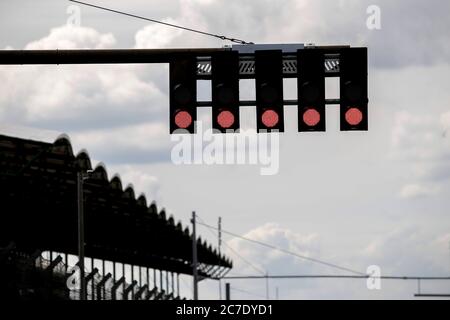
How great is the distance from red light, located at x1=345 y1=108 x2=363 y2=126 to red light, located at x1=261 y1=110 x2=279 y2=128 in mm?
973

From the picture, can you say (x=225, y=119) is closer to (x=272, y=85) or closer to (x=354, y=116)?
(x=272, y=85)

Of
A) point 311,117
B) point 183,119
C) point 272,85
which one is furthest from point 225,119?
point 311,117

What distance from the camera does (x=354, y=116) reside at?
56.9ft

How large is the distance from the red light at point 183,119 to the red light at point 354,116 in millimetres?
2162

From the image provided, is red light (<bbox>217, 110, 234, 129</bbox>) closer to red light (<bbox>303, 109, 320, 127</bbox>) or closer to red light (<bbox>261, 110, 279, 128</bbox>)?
red light (<bbox>261, 110, 279, 128</bbox>)

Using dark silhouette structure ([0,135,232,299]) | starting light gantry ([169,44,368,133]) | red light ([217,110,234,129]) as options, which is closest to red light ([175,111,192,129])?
starting light gantry ([169,44,368,133])

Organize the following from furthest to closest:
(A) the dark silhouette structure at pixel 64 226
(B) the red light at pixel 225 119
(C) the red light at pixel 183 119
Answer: (A) the dark silhouette structure at pixel 64 226 < (C) the red light at pixel 183 119 < (B) the red light at pixel 225 119

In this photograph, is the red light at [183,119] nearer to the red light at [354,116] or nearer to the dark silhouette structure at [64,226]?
the red light at [354,116]

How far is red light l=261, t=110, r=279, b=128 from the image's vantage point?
681 inches

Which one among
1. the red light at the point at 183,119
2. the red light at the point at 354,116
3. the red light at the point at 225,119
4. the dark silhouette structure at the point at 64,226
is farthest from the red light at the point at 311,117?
the dark silhouette structure at the point at 64,226

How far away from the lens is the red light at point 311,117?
17.4 m

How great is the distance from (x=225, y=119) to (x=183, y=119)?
0.59m
